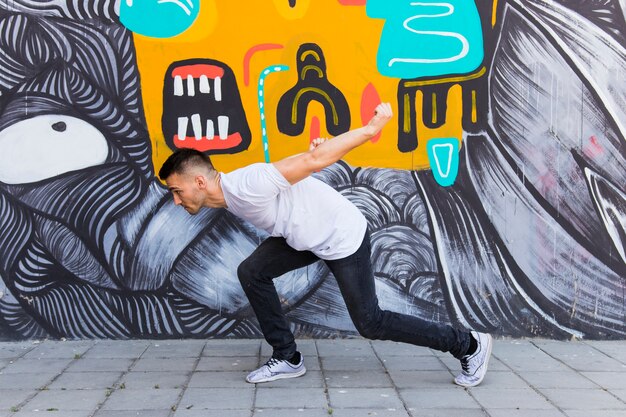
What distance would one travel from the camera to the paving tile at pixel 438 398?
157 inches

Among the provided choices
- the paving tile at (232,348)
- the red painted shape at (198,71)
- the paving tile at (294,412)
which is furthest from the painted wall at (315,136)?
the paving tile at (294,412)

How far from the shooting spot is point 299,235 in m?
4.21

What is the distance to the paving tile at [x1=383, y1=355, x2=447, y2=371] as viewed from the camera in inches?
188

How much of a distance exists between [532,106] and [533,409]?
2.47 metres

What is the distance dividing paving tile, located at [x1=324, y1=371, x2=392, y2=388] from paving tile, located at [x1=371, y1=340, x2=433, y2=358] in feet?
1.71

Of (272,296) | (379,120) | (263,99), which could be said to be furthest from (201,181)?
(263,99)

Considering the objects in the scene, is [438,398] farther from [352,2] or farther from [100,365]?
[352,2]

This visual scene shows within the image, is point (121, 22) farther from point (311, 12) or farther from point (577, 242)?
point (577, 242)

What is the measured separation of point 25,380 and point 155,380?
2.64 feet

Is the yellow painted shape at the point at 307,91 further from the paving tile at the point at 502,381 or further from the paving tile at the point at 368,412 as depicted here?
the paving tile at the point at 368,412

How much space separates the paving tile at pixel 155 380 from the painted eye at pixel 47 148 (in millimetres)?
1716

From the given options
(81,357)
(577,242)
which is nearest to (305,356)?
(81,357)

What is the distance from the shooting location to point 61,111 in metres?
5.42

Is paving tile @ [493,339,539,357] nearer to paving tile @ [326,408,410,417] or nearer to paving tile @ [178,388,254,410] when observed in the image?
paving tile @ [326,408,410,417]
